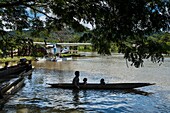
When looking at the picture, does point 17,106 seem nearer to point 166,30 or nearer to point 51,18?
point 51,18

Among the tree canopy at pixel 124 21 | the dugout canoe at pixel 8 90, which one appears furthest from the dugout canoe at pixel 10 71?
the tree canopy at pixel 124 21

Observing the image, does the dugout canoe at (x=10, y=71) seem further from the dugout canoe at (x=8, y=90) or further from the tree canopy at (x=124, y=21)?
the tree canopy at (x=124, y=21)

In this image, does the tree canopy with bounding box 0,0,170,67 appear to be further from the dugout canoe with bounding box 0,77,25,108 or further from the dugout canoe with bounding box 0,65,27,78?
the dugout canoe with bounding box 0,65,27,78

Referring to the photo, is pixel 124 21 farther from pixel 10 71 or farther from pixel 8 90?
pixel 10 71

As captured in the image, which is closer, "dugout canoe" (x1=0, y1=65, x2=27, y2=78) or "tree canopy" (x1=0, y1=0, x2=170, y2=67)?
"tree canopy" (x1=0, y1=0, x2=170, y2=67)

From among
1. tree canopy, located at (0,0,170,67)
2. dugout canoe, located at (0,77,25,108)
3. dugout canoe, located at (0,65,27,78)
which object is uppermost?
tree canopy, located at (0,0,170,67)

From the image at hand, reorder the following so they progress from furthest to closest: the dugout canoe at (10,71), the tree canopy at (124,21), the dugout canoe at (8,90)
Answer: the dugout canoe at (10,71), the dugout canoe at (8,90), the tree canopy at (124,21)

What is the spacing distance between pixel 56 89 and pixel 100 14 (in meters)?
14.4

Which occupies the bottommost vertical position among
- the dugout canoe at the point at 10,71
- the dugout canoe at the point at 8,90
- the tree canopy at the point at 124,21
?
the dugout canoe at the point at 8,90

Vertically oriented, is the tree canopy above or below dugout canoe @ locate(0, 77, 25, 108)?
above

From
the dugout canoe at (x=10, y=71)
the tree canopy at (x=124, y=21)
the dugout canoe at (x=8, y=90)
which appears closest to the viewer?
the tree canopy at (x=124, y=21)

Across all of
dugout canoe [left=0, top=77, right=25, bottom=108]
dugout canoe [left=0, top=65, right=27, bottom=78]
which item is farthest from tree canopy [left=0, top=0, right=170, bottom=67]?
dugout canoe [left=0, top=65, right=27, bottom=78]

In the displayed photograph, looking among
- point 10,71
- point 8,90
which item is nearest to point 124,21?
point 8,90

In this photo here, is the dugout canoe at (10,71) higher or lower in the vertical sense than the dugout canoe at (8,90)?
higher
